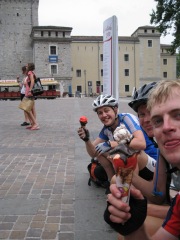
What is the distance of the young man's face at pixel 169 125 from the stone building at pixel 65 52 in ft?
208

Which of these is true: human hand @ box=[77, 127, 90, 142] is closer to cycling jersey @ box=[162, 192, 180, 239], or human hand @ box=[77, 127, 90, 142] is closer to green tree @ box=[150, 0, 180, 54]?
cycling jersey @ box=[162, 192, 180, 239]

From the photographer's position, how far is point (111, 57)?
22.0ft

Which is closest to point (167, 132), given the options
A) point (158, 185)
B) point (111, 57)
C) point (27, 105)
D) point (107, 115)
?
point (158, 185)

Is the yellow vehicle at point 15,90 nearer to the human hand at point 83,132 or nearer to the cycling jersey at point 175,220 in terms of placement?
the human hand at point 83,132

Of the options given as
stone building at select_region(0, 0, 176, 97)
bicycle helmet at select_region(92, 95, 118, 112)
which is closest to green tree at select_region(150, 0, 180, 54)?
bicycle helmet at select_region(92, 95, 118, 112)

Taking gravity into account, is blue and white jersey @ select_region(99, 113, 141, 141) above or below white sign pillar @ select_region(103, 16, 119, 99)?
below

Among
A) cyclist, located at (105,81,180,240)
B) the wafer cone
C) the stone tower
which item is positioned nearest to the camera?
the wafer cone

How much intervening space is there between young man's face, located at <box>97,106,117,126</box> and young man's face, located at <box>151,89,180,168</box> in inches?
77.6

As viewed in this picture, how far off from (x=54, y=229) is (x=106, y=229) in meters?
0.49

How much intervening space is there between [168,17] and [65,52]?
40205 millimetres

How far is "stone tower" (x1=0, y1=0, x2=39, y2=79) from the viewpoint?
2746 inches

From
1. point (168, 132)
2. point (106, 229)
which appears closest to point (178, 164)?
point (168, 132)

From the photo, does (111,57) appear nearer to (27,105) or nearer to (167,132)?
(27,105)

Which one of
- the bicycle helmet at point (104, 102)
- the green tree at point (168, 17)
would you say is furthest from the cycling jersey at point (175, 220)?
the green tree at point (168, 17)
